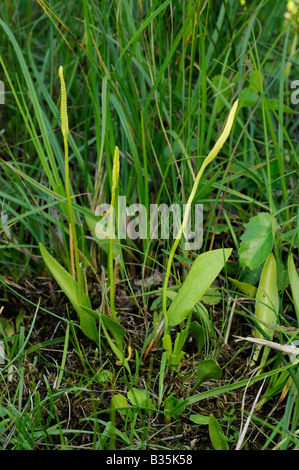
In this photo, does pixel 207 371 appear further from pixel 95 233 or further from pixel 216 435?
pixel 95 233

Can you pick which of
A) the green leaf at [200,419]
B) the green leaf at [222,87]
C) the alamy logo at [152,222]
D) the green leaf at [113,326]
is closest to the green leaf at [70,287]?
the green leaf at [113,326]

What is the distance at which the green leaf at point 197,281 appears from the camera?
931 millimetres

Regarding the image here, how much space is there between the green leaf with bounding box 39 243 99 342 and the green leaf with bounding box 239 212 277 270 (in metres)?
0.32

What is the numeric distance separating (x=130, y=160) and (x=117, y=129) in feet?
0.34

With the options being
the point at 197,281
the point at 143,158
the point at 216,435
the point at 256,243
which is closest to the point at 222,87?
the point at 143,158

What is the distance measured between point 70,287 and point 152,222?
0.26 metres

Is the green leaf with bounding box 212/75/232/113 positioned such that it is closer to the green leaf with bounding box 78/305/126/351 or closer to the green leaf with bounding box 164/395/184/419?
the green leaf with bounding box 78/305/126/351

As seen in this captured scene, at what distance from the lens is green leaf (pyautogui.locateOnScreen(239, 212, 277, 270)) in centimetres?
102

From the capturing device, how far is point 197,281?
94cm

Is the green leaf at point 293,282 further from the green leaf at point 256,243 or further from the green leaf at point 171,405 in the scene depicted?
the green leaf at point 171,405

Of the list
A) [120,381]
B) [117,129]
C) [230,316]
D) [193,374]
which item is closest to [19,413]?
[120,381]

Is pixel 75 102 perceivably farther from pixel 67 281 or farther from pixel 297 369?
pixel 297 369

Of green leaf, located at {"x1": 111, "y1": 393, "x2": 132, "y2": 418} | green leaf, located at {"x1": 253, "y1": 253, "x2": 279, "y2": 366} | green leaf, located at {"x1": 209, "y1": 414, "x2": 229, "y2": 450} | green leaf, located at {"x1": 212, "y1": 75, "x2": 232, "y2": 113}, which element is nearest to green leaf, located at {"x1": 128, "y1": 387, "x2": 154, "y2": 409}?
green leaf, located at {"x1": 111, "y1": 393, "x2": 132, "y2": 418}

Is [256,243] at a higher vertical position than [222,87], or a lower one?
lower
